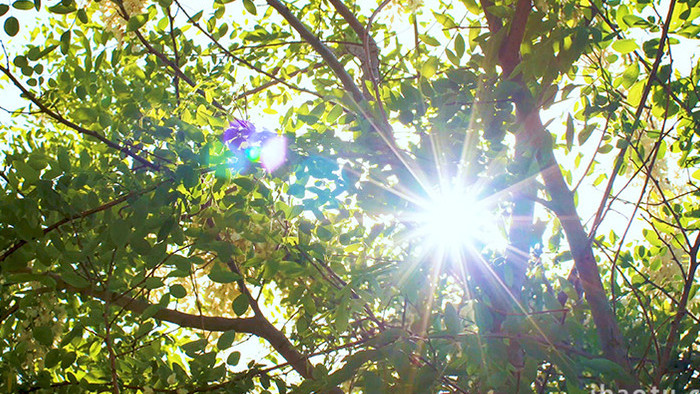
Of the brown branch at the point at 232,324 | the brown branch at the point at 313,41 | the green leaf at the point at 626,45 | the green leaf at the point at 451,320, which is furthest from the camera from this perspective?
the brown branch at the point at 232,324

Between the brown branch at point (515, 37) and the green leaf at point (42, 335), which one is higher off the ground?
the brown branch at point (515, 37)

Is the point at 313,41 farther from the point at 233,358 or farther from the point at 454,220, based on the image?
the point at 233,358

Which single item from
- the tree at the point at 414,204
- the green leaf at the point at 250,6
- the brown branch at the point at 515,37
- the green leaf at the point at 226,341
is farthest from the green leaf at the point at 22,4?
the brown branch at the point at 515,37

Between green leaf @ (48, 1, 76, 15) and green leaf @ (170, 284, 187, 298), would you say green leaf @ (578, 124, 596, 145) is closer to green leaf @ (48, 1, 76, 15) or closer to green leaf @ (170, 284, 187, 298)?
green leaf @ (170, 284, 187, 298)

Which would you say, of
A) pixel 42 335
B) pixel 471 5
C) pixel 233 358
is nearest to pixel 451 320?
pixel 233 358

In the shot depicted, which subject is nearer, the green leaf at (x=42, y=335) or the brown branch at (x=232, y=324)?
the green leaf at (x=42, y=335)

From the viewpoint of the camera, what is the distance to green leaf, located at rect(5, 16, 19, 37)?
1347 millimetres

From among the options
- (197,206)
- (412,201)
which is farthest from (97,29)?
(412,201)

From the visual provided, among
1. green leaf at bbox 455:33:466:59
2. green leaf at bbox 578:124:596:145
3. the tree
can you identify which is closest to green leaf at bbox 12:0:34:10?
the tree

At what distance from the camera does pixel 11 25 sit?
1359mm

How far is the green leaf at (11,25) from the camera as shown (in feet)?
4.42

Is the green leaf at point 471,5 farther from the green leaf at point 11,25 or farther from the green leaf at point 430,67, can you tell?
the green leaf at point 11,25

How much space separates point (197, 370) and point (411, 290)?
23.2 inches

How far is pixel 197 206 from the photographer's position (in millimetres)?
1413
